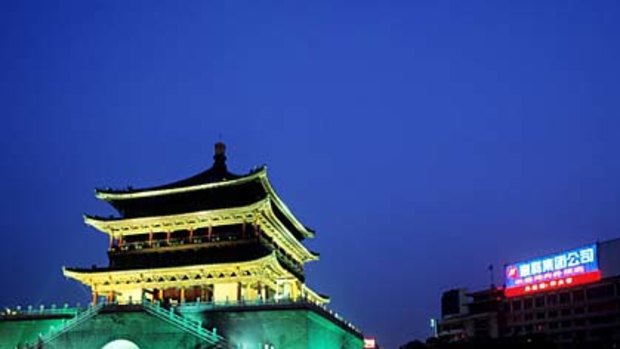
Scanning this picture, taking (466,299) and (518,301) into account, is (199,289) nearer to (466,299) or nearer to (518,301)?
(518,301)

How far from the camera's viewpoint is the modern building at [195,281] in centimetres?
3850

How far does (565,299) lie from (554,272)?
14.9 feet

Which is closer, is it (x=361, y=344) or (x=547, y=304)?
(x=361, y=344)

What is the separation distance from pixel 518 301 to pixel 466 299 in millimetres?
17268

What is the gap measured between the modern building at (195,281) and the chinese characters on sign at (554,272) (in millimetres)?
41005

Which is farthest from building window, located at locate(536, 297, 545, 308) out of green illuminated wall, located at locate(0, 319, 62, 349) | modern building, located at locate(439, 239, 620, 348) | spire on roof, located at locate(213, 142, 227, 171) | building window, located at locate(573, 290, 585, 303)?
green illuminated wall, located at locate(0, 319, 62, 349)

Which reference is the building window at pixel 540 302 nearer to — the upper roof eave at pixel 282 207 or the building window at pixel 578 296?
the building window at pixel 578 296

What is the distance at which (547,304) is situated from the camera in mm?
88188

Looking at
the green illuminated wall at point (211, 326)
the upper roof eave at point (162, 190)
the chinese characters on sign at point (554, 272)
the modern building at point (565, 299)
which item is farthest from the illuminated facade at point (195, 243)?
the chinese characters on sign at point (554, 272)

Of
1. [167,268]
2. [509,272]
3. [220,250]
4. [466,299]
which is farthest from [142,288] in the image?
[466,299]

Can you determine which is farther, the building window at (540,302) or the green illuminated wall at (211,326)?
the building window at (540,302)

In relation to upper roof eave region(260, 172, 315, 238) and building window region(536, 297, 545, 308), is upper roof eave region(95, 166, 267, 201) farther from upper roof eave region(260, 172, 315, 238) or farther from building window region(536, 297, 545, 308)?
building window region(536, 297, 545, 308)

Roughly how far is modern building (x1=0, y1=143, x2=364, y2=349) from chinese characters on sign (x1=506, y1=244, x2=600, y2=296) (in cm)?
4101

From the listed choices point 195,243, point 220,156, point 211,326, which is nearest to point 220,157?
point 220,156
